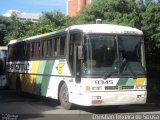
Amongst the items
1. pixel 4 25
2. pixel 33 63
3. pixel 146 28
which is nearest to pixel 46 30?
pixel 146 28

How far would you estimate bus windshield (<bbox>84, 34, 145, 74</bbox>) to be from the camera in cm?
1496

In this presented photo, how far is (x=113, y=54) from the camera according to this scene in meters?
15.3

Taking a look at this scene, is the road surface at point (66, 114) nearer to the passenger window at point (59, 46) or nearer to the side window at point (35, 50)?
the passenger window at point (59, 46)

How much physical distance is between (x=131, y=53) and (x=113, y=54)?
71cm

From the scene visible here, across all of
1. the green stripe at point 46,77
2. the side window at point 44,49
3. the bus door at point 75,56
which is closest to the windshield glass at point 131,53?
the bus door at point 75,56

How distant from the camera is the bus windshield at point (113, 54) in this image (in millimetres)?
14961

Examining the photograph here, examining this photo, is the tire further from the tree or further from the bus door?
the tree

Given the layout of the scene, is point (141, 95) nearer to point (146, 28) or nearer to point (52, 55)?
point (52, 55)

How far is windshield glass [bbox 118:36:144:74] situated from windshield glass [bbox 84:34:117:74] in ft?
0.99

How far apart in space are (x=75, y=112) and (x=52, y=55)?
360 cm

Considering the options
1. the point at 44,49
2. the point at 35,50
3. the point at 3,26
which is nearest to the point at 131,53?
the point at 44,49

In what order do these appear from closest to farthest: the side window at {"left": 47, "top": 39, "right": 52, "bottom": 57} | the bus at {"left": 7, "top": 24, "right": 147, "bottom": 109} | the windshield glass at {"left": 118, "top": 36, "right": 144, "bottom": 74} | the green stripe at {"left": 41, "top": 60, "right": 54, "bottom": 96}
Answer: the bus at {"left": 7, "top": 24, "right": 147, "bottom": 109} < the windshield glass at {"left": 118, "top": 36, "right": 144, "bottom": 74} < the green stripe at {"left": 41, "top": 60, "right": 54, "bottom": 96} < the side window at {"left": 47, "top": 39, "right": 52, "bottom": 57}

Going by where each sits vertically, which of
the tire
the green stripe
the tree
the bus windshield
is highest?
the tree

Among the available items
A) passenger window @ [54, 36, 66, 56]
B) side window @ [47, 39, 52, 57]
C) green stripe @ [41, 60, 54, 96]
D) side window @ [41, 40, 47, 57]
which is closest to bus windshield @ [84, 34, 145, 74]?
passenger window @ [54, 36, 66, 56]
